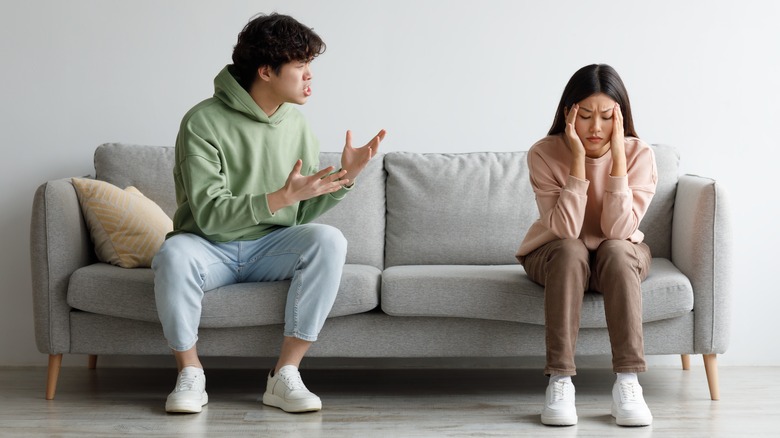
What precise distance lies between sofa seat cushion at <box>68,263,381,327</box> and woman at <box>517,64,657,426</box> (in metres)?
0.51

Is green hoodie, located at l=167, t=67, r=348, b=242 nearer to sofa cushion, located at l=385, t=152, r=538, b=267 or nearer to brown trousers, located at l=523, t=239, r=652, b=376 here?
sofa cushion, located at l=385, t=152, r=538, b=267

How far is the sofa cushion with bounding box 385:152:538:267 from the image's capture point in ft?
10.1

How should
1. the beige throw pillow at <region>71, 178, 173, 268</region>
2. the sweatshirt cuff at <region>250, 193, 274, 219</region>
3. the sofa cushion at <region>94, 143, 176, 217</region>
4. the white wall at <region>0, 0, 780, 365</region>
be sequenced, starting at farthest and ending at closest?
the white wall at <region>0, 0, 780, 365</region>
the sofa cushion at <region>94, 143, 176, 217</region>
the beige throw pillow at <region>71, 178, 173, 268</region>
the sweatshirt cuff at <region>250, 193, 274, 219</region>

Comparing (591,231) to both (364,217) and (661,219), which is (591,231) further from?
(364,217)

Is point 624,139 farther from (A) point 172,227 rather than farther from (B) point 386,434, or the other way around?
(A) point 172,227

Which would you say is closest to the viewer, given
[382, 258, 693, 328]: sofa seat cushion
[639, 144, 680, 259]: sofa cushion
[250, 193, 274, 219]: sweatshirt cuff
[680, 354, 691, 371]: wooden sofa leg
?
[250, 193, 274, 219]: sweatshirt cuff

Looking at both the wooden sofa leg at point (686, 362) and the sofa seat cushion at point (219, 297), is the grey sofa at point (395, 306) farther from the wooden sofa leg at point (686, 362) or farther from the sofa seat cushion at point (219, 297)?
the wooden sofa leg at point (686, 362)

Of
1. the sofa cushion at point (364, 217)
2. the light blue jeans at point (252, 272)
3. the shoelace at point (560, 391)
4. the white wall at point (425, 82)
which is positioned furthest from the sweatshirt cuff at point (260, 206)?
the white wall at point (425, 82)

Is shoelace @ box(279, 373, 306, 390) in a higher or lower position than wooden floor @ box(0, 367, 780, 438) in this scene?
higher

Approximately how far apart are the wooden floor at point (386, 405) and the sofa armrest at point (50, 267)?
21cm

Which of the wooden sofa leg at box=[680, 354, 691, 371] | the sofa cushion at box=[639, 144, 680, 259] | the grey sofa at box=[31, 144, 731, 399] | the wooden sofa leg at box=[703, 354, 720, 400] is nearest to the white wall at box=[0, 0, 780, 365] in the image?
the wooden sofa leg at box=[680, 354, 691, 371]

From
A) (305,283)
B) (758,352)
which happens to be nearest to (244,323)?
(305,283)

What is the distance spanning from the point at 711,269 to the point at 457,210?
86 cm

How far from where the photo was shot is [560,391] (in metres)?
2.39
